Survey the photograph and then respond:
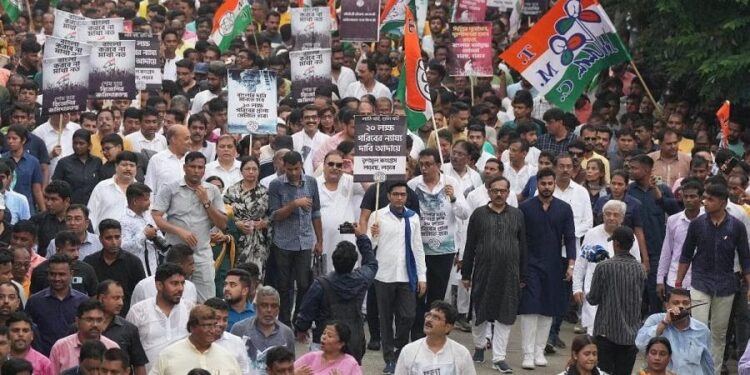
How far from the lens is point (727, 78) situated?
22.8 metres

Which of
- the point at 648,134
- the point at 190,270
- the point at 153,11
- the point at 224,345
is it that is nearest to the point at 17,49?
the point at 153,11

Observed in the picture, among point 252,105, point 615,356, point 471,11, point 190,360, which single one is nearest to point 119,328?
point 190,360

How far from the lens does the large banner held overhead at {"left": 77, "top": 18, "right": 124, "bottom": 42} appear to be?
24625mm

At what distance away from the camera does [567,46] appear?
2388 centimetres

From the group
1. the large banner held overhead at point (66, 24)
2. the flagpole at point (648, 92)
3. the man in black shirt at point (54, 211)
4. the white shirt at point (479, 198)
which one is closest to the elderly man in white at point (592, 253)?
the white shirt at point (479, 198)

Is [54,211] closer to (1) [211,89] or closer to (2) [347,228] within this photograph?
(2) [347,228]

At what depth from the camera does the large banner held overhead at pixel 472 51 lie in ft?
81.5

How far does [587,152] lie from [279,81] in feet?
18.0

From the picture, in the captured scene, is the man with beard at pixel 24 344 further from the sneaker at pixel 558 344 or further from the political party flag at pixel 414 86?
the political party flag at pixel 414 86

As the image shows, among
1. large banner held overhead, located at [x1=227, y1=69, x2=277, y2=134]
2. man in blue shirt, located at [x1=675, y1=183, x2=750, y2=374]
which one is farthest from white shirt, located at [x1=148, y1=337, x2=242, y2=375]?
large banner held overhead, located at [x1=227, y1=69, x2=277, y2=134]

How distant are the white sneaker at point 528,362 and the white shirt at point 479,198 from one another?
1.65 metres

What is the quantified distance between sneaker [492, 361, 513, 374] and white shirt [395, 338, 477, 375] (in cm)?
295

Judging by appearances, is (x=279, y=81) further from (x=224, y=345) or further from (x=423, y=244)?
(x=224, y=345)

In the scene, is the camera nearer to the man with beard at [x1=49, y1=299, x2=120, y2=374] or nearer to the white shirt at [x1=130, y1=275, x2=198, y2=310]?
the white shirt at [x1=130, y1=275, x2=198, y2=310]
